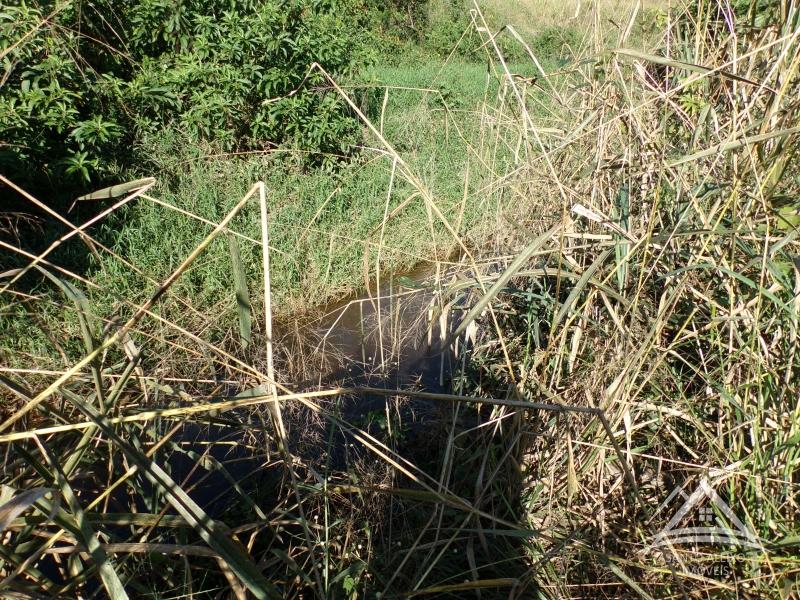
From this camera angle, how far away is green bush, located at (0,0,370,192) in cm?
403

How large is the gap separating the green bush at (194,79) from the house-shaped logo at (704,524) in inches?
140

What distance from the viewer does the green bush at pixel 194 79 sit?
13.2 feet

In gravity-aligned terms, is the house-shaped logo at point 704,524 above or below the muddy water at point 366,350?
above

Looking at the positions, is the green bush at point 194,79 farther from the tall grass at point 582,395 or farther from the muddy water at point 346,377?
the tall grass at point 582,395

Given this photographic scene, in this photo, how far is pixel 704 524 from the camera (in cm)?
170

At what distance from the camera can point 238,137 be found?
5254 mm

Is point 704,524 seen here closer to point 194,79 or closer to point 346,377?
point 346,377

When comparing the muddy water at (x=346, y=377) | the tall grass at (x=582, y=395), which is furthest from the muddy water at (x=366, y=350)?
the tall grass at (x=582, y=395)

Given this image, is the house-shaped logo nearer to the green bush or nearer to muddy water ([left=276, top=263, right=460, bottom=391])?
muddy water ([left=276, top=263, right=460, bottom=391])

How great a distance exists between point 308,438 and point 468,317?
169 centimetres

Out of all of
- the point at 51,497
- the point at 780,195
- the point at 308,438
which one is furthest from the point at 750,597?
the point at 308,438

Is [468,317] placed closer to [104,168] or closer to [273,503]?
[273,503]

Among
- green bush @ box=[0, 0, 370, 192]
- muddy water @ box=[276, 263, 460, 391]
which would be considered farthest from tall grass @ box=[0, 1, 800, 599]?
green bush @ box=[0, 0, 370, 192]

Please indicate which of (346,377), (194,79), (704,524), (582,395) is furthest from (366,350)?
A: (194,79)
